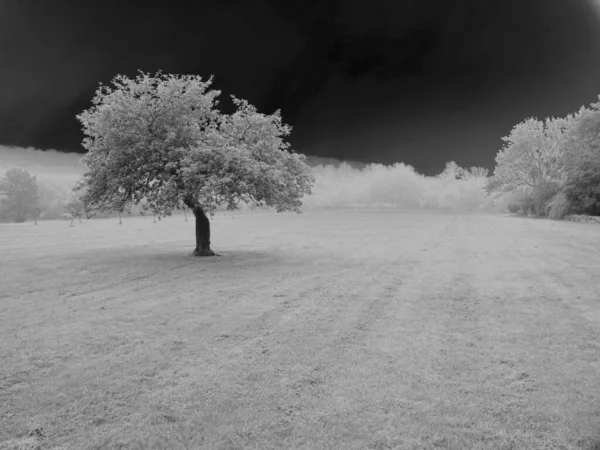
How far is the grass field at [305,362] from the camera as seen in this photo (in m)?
6.77

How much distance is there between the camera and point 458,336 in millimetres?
11359

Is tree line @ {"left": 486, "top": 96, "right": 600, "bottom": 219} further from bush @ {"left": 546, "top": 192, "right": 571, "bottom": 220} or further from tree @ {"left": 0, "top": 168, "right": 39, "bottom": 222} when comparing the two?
tree @ {"left": 0, "top": 168, "right": 39, "bottom": 222}

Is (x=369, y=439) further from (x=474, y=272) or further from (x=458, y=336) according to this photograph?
(x=474, y=272)

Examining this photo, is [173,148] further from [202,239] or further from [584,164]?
[584,164]

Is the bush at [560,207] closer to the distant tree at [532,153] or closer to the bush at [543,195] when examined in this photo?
the bush at [543,195]

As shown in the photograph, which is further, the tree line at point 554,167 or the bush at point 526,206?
the bush at point 526,206

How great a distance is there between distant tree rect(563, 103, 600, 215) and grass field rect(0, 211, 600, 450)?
50805mm

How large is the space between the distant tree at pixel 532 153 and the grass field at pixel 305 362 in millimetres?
83234

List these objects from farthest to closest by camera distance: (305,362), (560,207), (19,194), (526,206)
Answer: (19,194)
(526,206)
(560,207)
(305,362)

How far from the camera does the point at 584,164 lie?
61.3 m

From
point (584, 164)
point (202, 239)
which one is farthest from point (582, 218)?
point (202, 239)

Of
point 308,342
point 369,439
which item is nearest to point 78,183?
point 308,342

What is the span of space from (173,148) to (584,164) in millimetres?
63061

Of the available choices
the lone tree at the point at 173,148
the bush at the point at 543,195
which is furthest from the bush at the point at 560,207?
the lone tree at the point at 173,148
